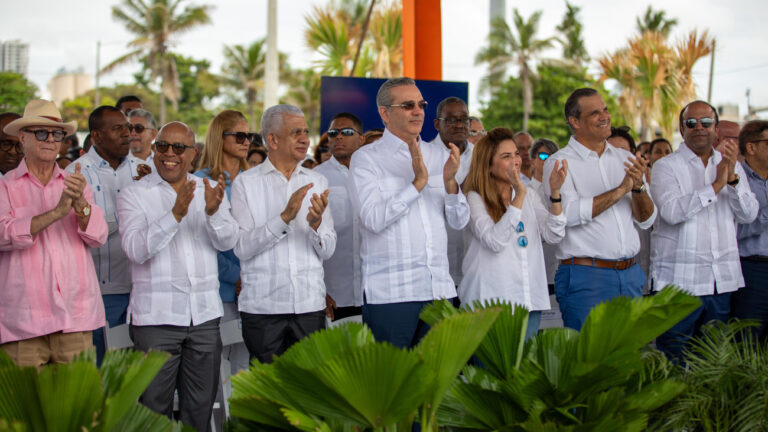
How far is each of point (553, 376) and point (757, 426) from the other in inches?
28.4

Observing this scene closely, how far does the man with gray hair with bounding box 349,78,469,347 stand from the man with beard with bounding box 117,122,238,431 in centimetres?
77

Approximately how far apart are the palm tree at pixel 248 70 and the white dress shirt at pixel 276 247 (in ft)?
138

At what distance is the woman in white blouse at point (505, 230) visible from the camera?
424 cm

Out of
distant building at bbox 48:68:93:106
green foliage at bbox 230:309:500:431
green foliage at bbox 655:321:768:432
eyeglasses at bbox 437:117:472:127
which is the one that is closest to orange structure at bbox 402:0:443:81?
eyeglasses at bbox 437:117:472:127

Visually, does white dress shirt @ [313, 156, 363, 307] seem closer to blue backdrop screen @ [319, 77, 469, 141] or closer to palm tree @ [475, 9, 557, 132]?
blue backdrop screen @ [319, 77, 469, 141]

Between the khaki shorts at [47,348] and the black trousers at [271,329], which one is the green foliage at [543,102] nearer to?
the black trousers at [271,329]

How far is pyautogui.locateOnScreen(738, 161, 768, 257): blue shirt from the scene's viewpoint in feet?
17.6

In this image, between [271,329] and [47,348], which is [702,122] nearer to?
[271,329]

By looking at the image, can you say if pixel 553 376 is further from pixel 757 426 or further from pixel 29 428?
pixel 29 428

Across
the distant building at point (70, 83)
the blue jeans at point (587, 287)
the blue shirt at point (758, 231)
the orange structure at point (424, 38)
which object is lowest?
the blue jeans at point (587, 287)

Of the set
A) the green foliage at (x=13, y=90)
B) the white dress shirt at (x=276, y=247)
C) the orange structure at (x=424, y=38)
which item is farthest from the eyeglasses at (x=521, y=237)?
the green foliage at (x=13, y=90)

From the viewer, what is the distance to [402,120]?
419 cm

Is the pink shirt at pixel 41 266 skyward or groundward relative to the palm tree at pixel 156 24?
groundward

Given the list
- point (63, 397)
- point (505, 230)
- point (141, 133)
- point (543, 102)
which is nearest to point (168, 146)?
Answer: point (141, 133)
